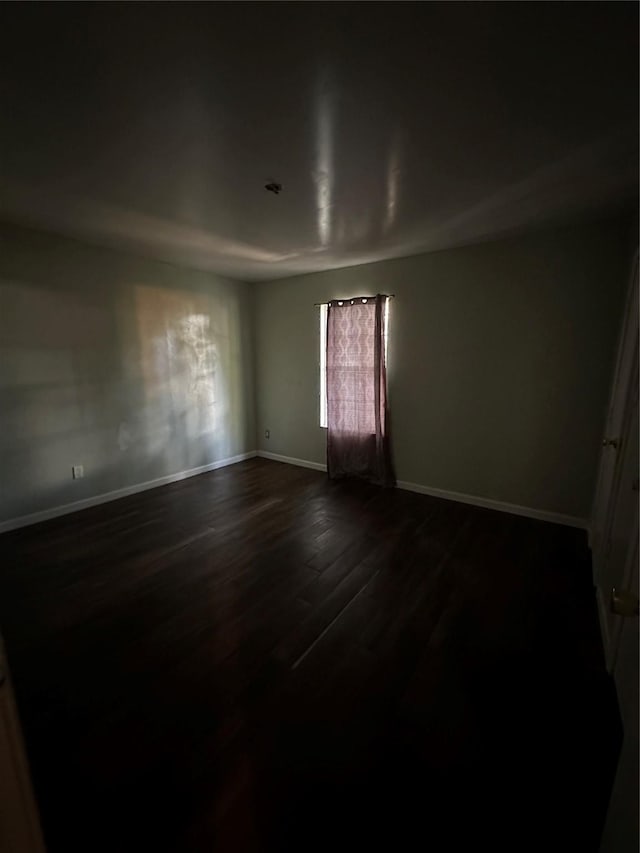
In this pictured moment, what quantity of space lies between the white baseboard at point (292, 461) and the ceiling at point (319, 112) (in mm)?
2734

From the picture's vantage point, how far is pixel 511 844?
1020mm

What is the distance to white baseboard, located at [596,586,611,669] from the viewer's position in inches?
64.4

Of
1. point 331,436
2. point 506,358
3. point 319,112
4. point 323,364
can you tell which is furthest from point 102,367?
point 506,358

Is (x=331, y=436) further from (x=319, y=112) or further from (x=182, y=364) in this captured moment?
(x=319, y=112)

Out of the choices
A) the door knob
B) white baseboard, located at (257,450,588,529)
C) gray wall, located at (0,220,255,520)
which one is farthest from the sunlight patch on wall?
the door knob

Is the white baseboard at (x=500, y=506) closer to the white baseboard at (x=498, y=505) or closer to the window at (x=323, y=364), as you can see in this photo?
the white baseboard at (x=498, y=505)

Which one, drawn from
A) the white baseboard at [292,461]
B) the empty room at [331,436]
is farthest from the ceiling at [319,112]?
the white baseboard at [292,461]

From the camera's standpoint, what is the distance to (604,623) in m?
1.79

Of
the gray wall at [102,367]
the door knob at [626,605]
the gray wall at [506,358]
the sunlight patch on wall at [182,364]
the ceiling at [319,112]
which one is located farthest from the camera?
the sunlight patch on wall at [182,364]

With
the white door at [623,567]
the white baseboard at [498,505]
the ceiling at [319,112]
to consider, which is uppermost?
the ceiling at [319,112]

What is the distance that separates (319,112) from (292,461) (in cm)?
369

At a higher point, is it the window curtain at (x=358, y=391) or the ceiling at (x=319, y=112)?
the ceiling at (x=319, y=112)

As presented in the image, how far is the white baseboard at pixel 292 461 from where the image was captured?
4.42 metres

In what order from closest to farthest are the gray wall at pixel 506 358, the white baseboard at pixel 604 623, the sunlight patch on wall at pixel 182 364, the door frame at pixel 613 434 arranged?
the white baseboard at pixel 604 623 < the door frame at pixel 613 434 < the gray wall at pixel 506 358 < the sunlight patch on wall at pixel 182 364
